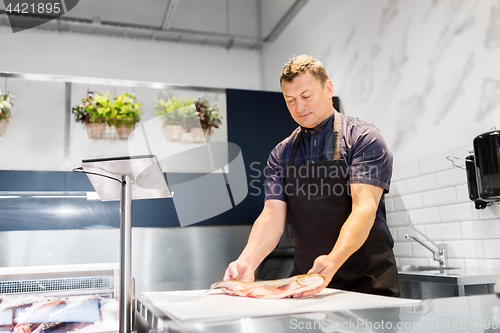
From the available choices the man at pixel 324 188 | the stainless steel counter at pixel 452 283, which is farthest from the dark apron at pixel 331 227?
the stainless steel counter at pixel 452 283

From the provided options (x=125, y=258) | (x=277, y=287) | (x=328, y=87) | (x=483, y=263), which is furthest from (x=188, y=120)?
(x=277, y=287)

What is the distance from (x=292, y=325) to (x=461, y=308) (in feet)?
0.81

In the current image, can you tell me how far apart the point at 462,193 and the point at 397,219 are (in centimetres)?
57

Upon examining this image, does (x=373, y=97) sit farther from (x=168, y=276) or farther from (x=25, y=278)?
(x=25, y=278)

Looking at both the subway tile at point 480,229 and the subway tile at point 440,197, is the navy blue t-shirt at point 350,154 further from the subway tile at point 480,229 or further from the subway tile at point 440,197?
the subway tile at point 440,197

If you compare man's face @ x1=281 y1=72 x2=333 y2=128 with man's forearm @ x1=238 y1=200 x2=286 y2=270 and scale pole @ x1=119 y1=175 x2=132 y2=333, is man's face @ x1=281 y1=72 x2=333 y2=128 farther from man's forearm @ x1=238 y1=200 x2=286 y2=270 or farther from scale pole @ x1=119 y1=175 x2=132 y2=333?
scale pole @ x1=119 y1=175 x2=132 y2=333

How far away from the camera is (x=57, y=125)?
3219mm

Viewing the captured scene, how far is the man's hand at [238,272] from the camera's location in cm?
128

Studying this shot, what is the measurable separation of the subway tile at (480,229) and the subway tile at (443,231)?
0.14ft

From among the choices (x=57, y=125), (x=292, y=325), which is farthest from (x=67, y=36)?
(x=292, y=325)

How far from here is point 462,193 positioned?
230 centimetres

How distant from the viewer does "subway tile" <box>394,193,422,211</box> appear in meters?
2.63

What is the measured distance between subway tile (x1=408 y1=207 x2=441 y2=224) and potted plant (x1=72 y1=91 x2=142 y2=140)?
194cm

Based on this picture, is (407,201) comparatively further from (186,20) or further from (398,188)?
(186,20)
